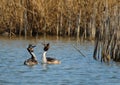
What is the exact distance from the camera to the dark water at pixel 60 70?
11297 mm

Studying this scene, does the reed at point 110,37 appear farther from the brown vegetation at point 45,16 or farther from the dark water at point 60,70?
the brown vegetation at point 45,16

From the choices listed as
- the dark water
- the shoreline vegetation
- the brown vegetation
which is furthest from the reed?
the brown vegetation

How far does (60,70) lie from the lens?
1292cm

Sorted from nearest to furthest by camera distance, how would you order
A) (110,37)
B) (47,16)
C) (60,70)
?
(60,70) < (110,37) < (47,16)

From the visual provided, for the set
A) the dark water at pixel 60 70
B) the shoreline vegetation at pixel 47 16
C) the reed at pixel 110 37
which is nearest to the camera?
the dark water at pixel 60 70

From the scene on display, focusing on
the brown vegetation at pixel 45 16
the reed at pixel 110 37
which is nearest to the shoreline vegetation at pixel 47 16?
the brown vegetation at pixel 45 16

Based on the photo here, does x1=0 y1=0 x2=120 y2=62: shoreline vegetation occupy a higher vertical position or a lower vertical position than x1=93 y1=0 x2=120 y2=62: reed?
lower

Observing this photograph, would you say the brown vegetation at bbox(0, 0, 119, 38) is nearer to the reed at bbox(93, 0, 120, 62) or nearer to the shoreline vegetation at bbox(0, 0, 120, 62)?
the shoreline vegetation at bbox(0, 0, 120, 62)

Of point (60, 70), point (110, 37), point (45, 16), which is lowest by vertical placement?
point (45, 16)

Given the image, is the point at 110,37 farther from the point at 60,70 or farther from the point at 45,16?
the point at 45,16

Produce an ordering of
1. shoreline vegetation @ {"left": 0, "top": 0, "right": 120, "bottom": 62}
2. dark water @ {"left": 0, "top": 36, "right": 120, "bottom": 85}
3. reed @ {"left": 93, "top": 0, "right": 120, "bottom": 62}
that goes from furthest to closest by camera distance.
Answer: shoreline vegetation @ {"left": 0, "top": 0, "right": 120, "bottom": 62}
reed @ {"left": 93, "top": 0, "right": 120, "bottom": 62}
dark water @ {"left": 0, "top": 36, "right": 120, "bottom": 85}

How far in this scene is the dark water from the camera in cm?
1130

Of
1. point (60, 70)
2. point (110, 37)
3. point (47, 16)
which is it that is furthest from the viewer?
point (47, 16)

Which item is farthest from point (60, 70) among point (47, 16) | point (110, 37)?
point (47, 16)
